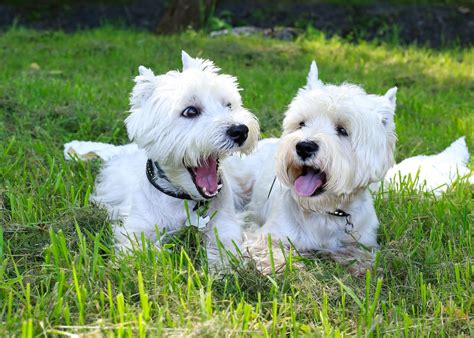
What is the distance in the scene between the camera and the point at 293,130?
14.7ft

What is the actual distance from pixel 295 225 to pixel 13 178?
2.31 m

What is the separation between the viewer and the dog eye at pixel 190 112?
4.16 metres

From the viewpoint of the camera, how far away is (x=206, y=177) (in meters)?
4.25

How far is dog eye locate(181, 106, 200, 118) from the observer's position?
4.16 m

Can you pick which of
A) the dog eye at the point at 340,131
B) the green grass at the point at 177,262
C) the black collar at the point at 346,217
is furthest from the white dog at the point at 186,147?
the black collar at the point at 346,217

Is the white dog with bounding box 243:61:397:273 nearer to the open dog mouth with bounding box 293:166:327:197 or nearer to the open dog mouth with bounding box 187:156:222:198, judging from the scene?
the open dog mouth with bounding box 293:166:327:197

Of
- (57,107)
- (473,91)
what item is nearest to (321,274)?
(57,107)

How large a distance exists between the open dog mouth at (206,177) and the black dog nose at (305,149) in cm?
54

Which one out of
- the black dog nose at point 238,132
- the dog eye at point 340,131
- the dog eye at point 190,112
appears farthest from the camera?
the dog eye at point 340,131

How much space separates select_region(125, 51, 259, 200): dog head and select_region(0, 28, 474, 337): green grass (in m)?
0.45

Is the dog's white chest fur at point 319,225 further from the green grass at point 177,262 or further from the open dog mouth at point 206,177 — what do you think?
the open dog mouth at point 206,177

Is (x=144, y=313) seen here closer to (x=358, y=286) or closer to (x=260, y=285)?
(x=260, y=285)

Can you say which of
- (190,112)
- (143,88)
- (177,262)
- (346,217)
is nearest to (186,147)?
(190,112)

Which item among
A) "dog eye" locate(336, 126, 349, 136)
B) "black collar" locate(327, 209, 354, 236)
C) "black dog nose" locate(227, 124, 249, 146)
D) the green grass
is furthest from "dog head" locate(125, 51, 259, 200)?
"black collar" locate(327, 209, 354, 236)
